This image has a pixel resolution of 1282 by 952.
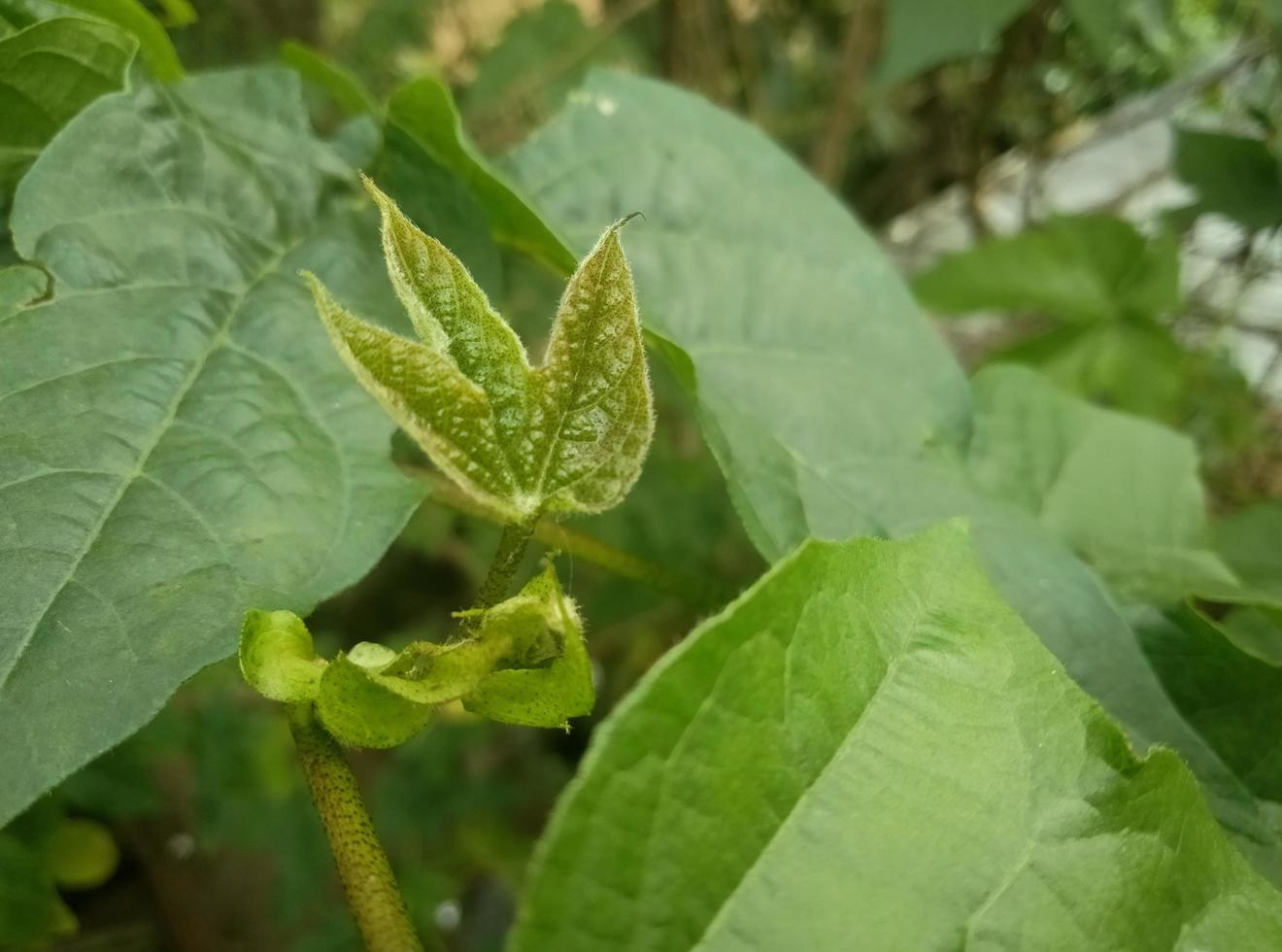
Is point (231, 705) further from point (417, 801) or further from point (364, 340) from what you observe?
point (364, 340)

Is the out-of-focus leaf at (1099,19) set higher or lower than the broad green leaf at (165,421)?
lower

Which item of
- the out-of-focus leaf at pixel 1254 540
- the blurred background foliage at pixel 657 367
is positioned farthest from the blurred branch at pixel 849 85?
the out-of-focus leaf at pixel 1254 540

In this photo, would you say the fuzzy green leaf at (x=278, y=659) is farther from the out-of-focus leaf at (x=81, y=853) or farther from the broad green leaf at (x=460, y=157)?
the out-of-focus leaf at (x=81, y=853)

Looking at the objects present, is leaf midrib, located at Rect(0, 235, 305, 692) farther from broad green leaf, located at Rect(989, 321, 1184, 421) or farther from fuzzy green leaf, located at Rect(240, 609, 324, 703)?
broad green leaf, located at Rect(989, 321, 1184, 421)

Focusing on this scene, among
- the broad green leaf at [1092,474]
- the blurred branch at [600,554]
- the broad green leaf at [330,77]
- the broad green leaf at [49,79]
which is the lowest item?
the broad green leaf at [1092,474]

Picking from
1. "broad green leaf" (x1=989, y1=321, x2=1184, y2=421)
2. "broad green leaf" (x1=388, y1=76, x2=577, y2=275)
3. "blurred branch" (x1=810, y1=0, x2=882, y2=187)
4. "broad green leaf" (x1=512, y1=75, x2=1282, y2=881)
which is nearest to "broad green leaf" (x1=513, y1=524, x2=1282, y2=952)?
"broad green leaf" (x1=512, y1=75, x2=1282, y2=881)

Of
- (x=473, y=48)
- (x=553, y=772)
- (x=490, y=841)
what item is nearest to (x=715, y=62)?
(x=473, y=48)

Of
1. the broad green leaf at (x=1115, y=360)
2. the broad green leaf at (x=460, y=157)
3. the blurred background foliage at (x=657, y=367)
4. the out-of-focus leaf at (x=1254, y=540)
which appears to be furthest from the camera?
the broad green leaf at (x=1115, y=360)
